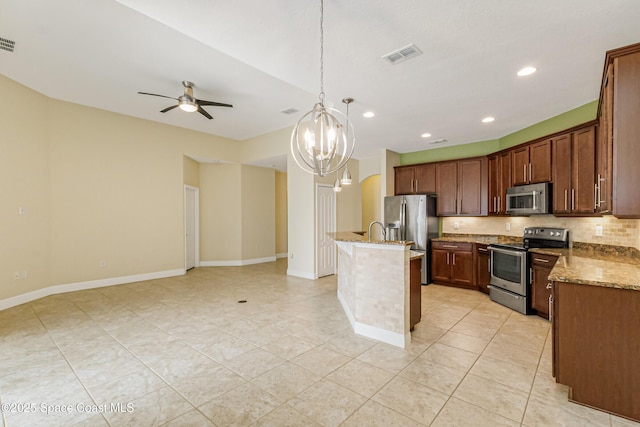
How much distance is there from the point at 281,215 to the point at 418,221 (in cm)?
475

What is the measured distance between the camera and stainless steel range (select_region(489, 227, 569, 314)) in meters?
3.92

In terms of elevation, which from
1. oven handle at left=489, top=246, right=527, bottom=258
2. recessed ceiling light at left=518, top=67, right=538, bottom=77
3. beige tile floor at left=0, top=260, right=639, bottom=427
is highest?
recessed ceiling light at left=518, top=67, right=538, bottom=77

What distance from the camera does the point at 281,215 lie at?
29.8 feet

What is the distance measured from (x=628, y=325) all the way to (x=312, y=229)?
4.68 meters

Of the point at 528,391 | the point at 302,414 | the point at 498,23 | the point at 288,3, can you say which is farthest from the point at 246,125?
the point at 528,391

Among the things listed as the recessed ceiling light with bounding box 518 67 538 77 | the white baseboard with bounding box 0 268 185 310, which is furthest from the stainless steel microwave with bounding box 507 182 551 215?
the white baseboard with bounding box 0 268 185 310

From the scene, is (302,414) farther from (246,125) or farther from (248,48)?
(246,125)

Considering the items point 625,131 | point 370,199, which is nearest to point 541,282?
point 625,131

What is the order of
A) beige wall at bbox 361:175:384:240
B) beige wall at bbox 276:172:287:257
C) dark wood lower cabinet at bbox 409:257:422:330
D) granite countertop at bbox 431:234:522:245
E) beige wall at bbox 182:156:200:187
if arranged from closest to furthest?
dark wood lower cabinet at bbox 409:257:422:330 → granite countertop at bbox 431:234:522:245 → beige wall at bbox 182:156:200:187 → beige wall at bbox 276:172:287:257 → beige wall at bbox 361:175:384:240

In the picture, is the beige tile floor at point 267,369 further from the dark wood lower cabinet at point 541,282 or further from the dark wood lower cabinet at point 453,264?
the dark wood lower cabinet at point 453,264

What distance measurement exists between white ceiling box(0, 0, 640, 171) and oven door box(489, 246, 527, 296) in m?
2.12

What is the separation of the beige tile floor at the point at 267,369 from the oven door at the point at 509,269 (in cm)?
38

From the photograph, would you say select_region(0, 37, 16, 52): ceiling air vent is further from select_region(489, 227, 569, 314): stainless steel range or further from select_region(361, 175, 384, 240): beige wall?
select_region(361, 175, 384, 240): beige wall

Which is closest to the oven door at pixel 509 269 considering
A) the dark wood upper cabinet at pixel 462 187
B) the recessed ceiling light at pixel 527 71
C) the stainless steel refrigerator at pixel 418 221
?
the dark wood upper cabinet at pixel 462 187
